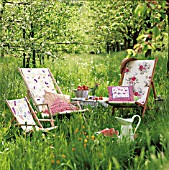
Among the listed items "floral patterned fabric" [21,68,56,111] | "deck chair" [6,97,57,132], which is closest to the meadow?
"deck chair" [6,97,57,132]

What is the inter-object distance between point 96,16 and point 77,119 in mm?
10521

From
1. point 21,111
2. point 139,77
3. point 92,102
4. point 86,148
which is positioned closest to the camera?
point 86,148

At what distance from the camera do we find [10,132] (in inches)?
208

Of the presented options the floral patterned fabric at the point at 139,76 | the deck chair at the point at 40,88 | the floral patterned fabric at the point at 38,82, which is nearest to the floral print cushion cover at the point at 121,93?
the floral patterned fabric at the point at 139,76

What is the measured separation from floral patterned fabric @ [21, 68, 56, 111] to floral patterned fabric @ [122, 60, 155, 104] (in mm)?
1256

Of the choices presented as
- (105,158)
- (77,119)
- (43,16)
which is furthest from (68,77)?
(105,158)

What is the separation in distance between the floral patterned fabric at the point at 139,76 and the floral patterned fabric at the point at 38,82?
49.5 inches

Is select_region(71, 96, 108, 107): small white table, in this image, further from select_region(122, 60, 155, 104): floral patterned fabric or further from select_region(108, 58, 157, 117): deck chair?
select_region(122, 60, 155, 104): floral patterned fabric

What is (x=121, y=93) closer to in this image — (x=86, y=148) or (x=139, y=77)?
(x=139, y=77)

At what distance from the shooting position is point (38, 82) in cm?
670

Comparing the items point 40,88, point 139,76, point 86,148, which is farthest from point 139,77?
point 86,148

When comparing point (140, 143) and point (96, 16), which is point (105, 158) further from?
point (96, 16)

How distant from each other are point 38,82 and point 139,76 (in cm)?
163

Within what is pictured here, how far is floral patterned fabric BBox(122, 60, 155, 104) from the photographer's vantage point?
21.8 ft
